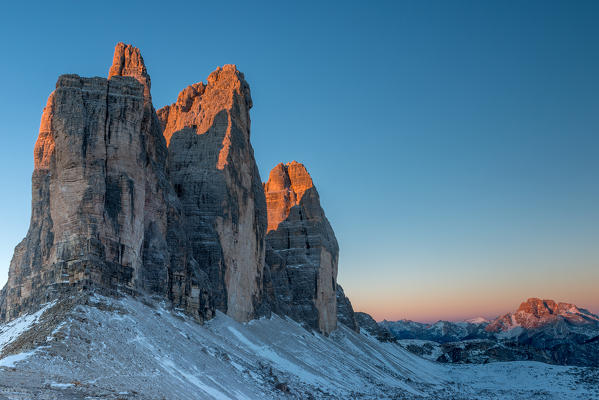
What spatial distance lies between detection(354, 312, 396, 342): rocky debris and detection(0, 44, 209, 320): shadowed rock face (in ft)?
237

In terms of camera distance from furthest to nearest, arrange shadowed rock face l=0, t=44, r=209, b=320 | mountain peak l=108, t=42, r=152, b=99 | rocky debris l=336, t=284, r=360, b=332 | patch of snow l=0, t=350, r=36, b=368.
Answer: rocky debris l=336, t=284, r=360, b=332
mountain peak l=108, t=42, r=152, b=99
shadowed rock face l=0, t=44, r=209, b=320
patch of snow l=0, t=350, r=36, b=368

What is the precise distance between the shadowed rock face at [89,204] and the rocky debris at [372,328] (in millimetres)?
72349

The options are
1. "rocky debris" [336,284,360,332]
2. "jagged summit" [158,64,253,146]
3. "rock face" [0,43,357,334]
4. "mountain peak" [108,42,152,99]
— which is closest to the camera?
"rock face" [0,43,357,334]

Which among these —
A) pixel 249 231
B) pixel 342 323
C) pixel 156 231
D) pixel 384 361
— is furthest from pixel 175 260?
pixel 342 323

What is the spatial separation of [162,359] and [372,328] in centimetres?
8626

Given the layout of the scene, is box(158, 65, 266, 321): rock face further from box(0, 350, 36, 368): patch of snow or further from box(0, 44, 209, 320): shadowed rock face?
box(0, 350, 36, 368): patch of snow

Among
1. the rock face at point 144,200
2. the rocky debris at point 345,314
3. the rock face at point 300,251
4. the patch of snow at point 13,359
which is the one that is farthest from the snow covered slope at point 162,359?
the rocky debris at point 345,314

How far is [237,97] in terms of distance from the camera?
59.6 metres

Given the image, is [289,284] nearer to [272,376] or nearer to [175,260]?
[175,260]

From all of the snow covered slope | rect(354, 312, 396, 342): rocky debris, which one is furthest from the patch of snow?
rect(354, 312, 396, 342): rocky debris

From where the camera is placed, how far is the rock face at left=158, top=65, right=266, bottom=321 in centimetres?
5078

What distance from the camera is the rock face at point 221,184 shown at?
50.8 metres

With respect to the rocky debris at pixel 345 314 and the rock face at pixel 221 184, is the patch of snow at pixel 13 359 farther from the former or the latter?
the rocky debris at pixel 345 314

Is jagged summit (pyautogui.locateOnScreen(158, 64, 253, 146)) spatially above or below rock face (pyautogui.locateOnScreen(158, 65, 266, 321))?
above
